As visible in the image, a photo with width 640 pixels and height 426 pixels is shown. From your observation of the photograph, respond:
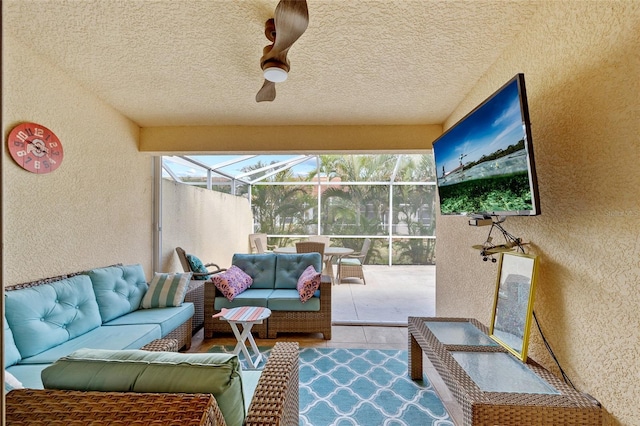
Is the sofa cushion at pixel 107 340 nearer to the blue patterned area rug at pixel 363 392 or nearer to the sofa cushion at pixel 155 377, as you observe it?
the blue patterned area rug at pixel 363 392

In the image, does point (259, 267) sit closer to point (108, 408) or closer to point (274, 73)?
point (274, 73)

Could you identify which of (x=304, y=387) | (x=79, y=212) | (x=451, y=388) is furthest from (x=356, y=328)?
(x=79, y=212)

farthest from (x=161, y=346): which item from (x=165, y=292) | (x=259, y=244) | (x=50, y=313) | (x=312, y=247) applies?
(x=259, y=244)

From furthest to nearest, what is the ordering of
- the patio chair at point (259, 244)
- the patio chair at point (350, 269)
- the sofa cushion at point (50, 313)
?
the patio chair at point (259, 244) → the patio chair at point (350, 269) → the sofa cushion at point (50, 313)

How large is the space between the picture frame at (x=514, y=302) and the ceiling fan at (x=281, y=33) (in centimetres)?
167

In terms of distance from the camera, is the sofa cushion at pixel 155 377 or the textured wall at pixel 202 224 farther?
the textured wall at pixel 202 224

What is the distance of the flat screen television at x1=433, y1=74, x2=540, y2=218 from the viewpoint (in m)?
1.33

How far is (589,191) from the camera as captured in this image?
4.22 feet

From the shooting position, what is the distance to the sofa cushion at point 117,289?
8.10 feet

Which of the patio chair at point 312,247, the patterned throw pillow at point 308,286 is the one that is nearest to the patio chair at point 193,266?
the patterned throw pillow at point 308,286

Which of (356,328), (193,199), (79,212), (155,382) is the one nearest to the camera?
(155,382)

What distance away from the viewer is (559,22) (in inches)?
56.9

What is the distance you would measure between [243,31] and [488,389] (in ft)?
7.67

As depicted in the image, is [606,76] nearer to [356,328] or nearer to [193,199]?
[356,328]
